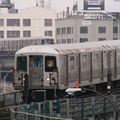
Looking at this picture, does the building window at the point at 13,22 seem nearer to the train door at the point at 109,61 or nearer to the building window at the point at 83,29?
the building window at the point at 83,29

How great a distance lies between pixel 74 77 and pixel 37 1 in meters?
116

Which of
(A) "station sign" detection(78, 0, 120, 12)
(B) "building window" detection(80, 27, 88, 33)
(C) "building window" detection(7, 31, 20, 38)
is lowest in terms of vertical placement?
(C) "building window" detection(7, 31, 20, 38)

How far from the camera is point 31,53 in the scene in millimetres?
33688

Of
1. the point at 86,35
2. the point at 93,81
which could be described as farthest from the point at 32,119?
the point at 86,35

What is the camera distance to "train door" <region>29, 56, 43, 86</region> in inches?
1323

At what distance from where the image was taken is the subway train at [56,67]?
3319 cm

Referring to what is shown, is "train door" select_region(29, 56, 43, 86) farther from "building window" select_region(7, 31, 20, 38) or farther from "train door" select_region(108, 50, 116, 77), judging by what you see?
"building window" select_region(7, 31, 20, 38)

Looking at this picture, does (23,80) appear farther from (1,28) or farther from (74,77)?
(1,28)

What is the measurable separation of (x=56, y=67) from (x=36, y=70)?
129 centimetres

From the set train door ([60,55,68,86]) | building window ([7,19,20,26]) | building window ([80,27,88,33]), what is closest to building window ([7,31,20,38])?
building window ([7,19,20,26])

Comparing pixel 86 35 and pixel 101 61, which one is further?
pixel 86 35

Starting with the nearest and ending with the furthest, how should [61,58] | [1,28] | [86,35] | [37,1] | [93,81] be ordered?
1. [61,58]
2. [93,81]
3. [86,35]
4. [1,28]
5. [37,1]

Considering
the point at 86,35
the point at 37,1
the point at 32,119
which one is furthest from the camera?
the point at 37,1

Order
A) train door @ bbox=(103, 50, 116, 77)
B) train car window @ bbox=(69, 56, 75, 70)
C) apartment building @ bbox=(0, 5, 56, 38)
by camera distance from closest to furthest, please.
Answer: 1. train car window @ bbox=(69, 56, 75, 70)
2. train door @ bbox=(103, 50, 116, 77)
3. apartment building @ bbox=(0, 5, 56, 38)
